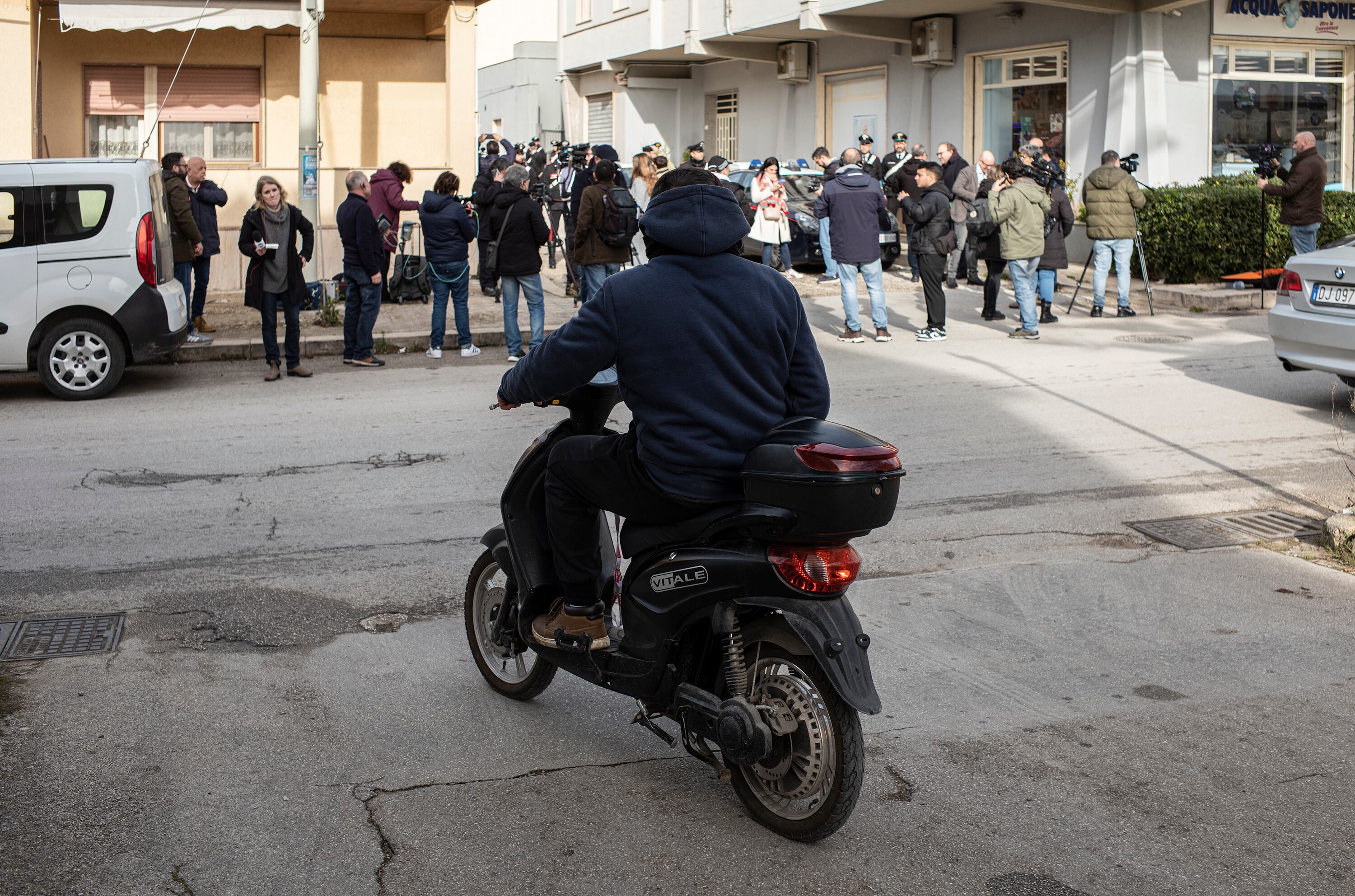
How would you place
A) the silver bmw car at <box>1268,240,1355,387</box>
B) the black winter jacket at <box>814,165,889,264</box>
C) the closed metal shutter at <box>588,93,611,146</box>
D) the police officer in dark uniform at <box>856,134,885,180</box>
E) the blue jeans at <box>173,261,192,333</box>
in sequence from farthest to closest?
the closed metal shutter at <box>588,93,611,146</box>, the police officer in dark uniform at <box>856,134,885,180</box>, the black winter jacket at <box>814,165,889,264</box>, the blue jeans at <box>173,261,192,333</box>, the silver bmw car at <box>1268,240,1355,387</box>

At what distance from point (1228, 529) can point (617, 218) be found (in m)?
7.30

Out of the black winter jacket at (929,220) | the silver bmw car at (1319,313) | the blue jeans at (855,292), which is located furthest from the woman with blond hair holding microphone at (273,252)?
the silver bmw car at (1319,313)

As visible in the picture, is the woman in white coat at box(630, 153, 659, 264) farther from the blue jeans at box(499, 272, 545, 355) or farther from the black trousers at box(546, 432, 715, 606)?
the black trousers at box(546, 432, 715, 606)

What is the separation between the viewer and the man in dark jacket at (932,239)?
15.1 metres

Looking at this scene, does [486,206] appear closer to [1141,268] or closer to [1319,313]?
[1319,313]

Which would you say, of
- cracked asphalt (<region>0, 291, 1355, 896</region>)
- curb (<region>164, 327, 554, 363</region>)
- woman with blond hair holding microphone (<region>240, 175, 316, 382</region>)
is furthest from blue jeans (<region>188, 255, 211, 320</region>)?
cracked asphalt (<region>0, 291, 1355, 896</region>)

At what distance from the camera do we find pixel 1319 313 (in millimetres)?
10305

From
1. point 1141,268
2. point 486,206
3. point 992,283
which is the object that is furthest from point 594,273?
point 1141,268

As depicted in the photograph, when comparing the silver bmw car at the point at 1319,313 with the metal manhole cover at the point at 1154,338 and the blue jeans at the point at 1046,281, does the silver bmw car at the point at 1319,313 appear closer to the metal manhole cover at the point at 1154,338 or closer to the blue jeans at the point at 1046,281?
the metal manhole cover at the point at 1154,338

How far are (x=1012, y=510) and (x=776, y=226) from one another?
12.0 meters

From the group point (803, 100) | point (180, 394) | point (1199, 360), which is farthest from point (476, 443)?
point (803, 100)

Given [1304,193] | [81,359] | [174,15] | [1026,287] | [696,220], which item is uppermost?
[174,15]

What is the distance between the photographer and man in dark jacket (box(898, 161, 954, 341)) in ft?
49.5

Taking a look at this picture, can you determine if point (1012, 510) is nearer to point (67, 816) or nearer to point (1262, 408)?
point (1262, 408)
